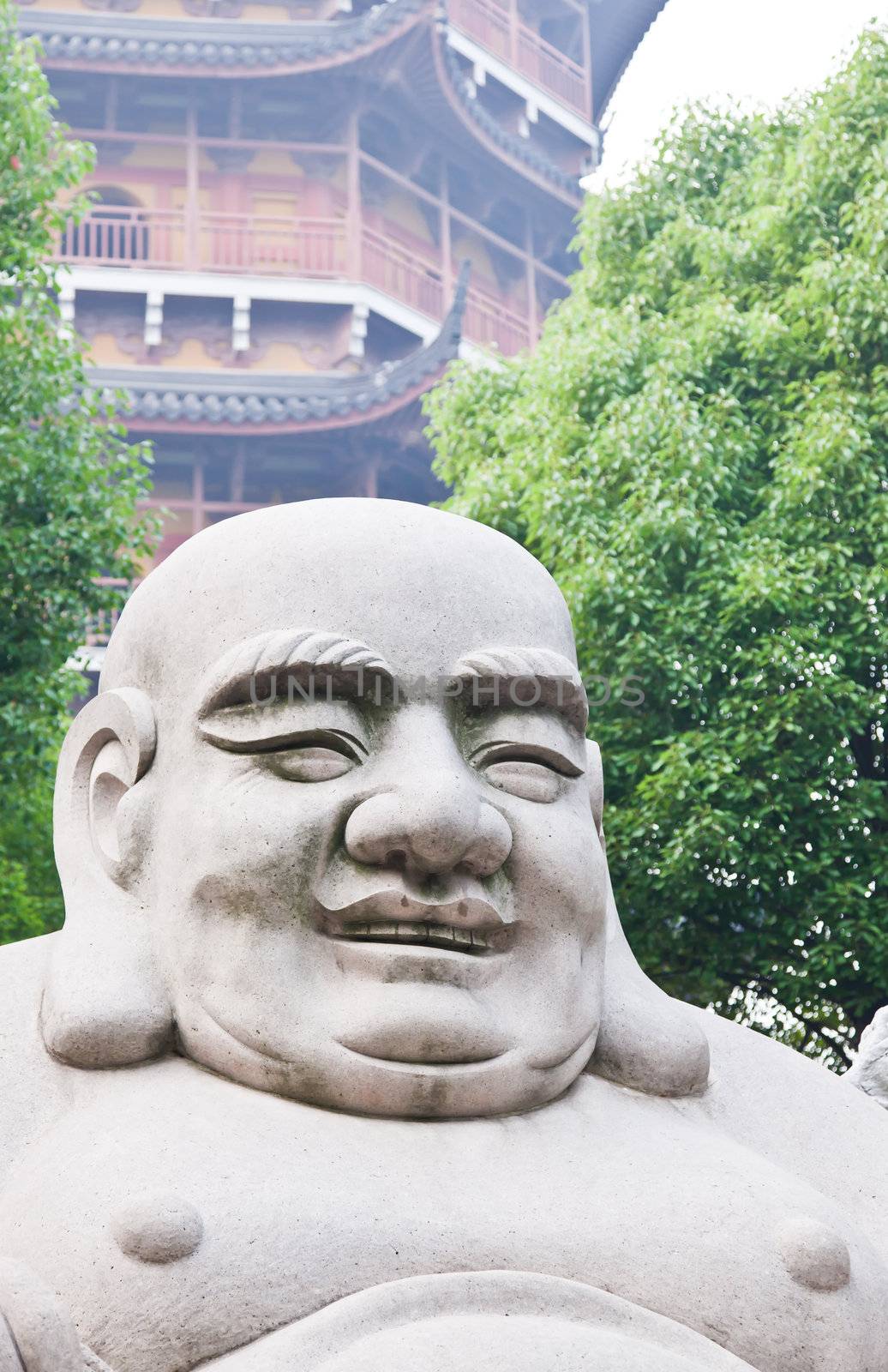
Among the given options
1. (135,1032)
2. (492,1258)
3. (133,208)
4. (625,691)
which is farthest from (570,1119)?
(133,208)

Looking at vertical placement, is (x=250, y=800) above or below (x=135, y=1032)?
above

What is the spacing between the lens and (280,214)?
24.8 meters

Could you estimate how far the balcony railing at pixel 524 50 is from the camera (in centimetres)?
2634

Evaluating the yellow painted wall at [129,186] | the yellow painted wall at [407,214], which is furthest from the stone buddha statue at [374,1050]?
the yellow painted wall at [407,214]

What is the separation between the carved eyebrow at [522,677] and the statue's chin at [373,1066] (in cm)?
75

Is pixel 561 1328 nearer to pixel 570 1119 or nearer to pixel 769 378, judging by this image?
pixel 570 1119

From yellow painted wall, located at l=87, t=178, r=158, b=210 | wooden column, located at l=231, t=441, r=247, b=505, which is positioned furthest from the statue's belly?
yellow painted wall, located at l=87, t=178, r=158, b=210

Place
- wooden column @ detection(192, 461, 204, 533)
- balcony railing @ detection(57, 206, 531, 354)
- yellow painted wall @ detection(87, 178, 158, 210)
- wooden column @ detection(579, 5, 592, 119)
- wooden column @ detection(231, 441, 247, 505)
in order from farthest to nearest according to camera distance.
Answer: wooden column @ detection(579, 5, 592, 119)
yellow painted wall @ detection(87, 178, 158, 210)
balcony railing @ detection(57, 206, 531, 354)
wooden column @ detection(231, 441, 247, 505)
wooden column @ detection(192, 461, 204, 533)

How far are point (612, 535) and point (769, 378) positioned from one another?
4.94ft

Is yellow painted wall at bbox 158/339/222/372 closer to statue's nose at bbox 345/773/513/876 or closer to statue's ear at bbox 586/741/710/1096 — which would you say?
statue's ear at bbox 586/741/710/1096

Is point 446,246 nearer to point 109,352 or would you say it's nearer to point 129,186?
point 129,186

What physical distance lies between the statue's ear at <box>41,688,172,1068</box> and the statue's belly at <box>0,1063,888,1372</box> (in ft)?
0.33

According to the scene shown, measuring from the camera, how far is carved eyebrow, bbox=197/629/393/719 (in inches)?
141

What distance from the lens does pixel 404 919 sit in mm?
3535
